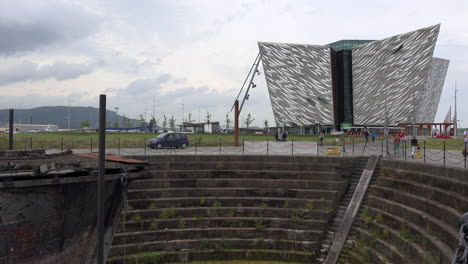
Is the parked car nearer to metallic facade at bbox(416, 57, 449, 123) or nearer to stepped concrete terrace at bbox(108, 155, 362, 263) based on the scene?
stepped concrete terrace at bbox(108, 155, 362, 263)

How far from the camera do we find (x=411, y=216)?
1069 cm

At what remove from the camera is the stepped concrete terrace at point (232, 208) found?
42.7 ft

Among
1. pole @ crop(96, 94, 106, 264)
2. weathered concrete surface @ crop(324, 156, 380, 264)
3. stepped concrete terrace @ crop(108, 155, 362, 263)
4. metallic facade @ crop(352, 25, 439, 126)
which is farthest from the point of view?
metallic facade @ crop(352, 25, 439, 126)

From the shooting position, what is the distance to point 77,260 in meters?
7.75

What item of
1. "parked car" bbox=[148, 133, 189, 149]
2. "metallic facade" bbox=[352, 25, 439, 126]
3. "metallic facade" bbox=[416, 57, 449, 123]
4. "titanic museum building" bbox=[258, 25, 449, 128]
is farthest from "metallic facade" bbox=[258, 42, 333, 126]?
"parked car" bbox=[148, 133, 189, 149]

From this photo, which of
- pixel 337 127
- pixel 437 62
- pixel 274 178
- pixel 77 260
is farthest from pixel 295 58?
pixel 77 260

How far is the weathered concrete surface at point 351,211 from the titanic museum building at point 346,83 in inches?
2435

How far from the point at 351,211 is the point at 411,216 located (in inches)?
112

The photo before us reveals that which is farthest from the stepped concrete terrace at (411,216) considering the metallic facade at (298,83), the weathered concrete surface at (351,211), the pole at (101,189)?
the metallic facade at (298,83)

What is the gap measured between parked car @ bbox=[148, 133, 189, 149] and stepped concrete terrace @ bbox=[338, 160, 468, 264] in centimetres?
1447

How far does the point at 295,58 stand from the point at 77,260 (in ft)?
249

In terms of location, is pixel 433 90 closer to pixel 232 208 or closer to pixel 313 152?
pixel 313 152

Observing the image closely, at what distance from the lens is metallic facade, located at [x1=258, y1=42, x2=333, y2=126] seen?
76938mm

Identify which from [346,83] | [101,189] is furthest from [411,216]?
[346,83]
